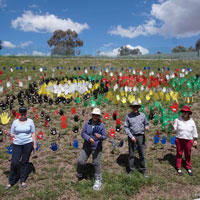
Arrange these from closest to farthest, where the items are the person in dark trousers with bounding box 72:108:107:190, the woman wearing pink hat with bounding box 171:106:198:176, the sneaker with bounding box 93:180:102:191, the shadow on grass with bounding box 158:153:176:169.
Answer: the person in dark trousers with bounding box 72:108:107:190
the sneaker with bounding box 93:180:102:191
the woman wearing pink hat with bounding box 171:106:198:176
the shadow on grass with bounding box 158:153:176:169

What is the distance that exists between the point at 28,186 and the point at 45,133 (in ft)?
7.49

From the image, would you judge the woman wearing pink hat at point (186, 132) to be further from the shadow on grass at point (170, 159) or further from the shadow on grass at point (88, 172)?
the shadow on grass at point (88, 172)

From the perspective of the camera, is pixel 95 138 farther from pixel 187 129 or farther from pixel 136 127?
pixel 187 129

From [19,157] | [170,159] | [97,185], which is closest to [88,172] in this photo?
[97,185]

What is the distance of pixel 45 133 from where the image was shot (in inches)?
222

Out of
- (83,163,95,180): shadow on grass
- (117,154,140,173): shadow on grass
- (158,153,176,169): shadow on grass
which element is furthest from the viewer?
(158,153,176,169): shadow on grass

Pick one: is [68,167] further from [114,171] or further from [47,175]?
[114,171]

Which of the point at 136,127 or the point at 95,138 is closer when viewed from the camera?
the point at 95,138

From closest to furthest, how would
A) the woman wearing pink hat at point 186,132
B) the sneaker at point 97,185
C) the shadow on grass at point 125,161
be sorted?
1. the sneaker at point 97,185
2. the woman wearing pink hat at point 186,132
3. the shadow on grass at point 125,161

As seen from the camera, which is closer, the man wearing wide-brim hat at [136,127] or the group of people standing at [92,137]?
the group of people standing at [92,137]

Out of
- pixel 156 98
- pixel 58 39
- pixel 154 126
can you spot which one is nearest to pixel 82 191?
pixel 154 126

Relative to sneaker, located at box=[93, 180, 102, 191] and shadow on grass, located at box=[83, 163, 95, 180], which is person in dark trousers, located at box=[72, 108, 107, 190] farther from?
shadow on grass, located at box=[83, 163, 95, 180]

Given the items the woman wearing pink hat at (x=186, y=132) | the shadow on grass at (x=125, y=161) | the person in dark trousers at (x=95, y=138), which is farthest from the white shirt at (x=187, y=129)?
the person in dark trousers at (x=95, y=138)

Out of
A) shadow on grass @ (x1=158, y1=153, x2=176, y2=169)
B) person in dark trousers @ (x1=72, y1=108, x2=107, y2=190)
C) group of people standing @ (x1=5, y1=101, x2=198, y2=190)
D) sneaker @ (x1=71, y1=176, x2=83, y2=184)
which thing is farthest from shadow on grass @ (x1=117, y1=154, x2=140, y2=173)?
sneaker @ (x1=71, y1=176, x2=83, y2=184)
